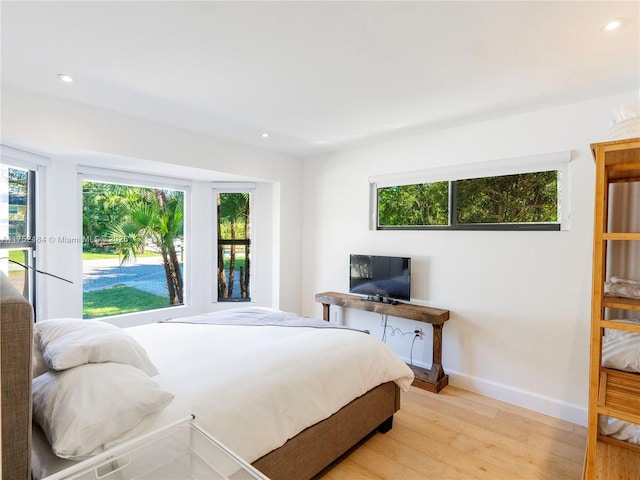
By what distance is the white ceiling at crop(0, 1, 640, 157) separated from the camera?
5.21 ft

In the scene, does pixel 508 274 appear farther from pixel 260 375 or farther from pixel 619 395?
pixel 260 375

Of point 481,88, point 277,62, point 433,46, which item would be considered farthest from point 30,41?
point 481,88

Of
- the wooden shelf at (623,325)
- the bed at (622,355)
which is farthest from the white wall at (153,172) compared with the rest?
the wooden shelf at (623,325)

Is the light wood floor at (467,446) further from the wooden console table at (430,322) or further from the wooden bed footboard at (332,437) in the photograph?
the wooden console table at (430,322)

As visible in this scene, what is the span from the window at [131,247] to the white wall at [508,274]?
2283mm

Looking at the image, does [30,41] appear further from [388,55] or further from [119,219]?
[119,219]

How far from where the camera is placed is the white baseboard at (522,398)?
8.51 feet

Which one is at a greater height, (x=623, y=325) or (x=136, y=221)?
(x=136, y=221)

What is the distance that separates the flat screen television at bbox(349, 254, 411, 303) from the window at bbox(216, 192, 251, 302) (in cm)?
154

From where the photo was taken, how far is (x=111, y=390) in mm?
1246

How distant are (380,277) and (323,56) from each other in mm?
2235

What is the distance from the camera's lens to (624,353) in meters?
1.94

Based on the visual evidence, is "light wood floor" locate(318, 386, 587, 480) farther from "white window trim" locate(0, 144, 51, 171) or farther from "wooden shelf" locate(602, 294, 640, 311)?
"white window trim" locate(0, 144, 51, 171)

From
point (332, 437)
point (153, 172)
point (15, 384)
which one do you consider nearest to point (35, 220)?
point (153, 172)
